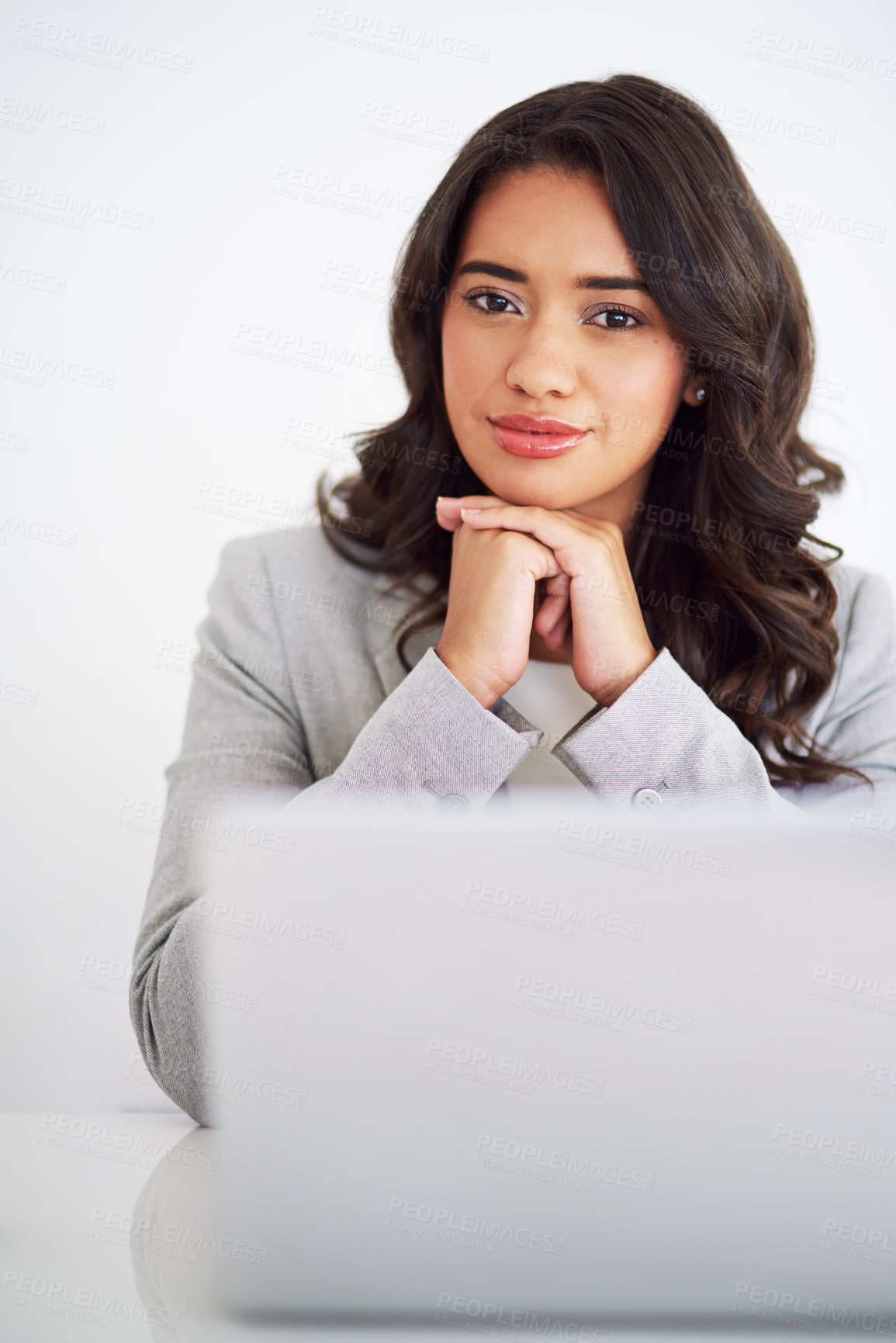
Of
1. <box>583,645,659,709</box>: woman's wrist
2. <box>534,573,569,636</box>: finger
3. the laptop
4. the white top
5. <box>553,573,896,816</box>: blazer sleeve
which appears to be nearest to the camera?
the laptop

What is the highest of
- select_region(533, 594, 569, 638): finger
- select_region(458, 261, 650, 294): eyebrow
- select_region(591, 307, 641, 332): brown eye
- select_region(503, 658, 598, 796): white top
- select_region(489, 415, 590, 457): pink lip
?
select_region(458, 261, 650, 294): eyebrow

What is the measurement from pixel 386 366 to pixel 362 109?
0.60m

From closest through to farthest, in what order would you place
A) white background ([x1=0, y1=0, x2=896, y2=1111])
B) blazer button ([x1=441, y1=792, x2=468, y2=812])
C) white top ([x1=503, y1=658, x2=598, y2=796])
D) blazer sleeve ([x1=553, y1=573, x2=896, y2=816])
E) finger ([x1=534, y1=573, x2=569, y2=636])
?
1. blazer button ([x1=441, y1=792, x2=468, y2=812])
2. blazer sleeve ([x1=553, y1=573, x2=896, y2=816])
3. finger ([x1=534, y1=573, x2=569, y2=636])
4. white top ([x1=503, y1=658, x2=598, y2=796])
5. white background ([x1=0, y1=0, x2=896, y2=1111])

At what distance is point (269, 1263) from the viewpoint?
68 centimetres

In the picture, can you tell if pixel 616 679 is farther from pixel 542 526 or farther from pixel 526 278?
pixel 526 278

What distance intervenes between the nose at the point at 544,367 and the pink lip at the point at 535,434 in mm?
44

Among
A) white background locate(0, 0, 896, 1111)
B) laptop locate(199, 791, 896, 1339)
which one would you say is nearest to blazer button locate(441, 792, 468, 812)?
laptop locate(199, 791, 896, 1339)

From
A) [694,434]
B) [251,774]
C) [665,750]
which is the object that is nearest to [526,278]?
[694,434]

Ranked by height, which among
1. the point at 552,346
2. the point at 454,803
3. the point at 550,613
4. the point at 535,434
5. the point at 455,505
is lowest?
the point at 454,803

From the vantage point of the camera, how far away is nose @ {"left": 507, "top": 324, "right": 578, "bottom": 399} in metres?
1.44

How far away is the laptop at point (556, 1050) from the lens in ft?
2.05

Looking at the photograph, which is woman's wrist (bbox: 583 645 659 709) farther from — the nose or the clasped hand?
the nose

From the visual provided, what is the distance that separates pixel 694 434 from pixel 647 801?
2.62ft

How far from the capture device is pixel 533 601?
1409 mm
